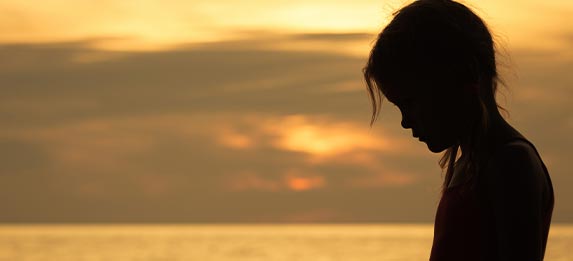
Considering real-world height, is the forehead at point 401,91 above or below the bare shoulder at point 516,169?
above

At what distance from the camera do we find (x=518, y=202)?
3674mm

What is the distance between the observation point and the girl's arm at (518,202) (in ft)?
12.0

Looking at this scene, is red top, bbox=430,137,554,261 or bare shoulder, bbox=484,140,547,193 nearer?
bare shoulder, bbox=484,140,547,193

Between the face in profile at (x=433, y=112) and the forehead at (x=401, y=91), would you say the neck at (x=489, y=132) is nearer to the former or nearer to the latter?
the face in profile at (x=433, y=112)

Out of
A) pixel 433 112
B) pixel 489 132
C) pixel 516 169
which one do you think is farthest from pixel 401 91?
pixel 516 169

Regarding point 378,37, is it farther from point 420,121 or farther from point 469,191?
point 469,191

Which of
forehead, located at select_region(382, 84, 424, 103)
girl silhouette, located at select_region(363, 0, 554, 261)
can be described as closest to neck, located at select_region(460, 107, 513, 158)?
girl silhouette, located at select_region(363, 0, 554, 261)

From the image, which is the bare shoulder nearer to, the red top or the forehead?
the red top

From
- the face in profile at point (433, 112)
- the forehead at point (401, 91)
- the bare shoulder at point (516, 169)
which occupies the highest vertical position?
the forehead at point (401, 91)

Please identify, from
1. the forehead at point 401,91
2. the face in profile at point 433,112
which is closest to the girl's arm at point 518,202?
the face in profile at point 433,112

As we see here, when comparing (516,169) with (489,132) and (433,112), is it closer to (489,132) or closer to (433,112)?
(489,132)

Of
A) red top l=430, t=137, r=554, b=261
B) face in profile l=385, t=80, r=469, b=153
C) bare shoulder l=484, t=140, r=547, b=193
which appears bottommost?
red top l=430, t=137, r=554, b=261

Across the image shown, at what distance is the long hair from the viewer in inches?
150

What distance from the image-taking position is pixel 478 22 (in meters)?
3.85
